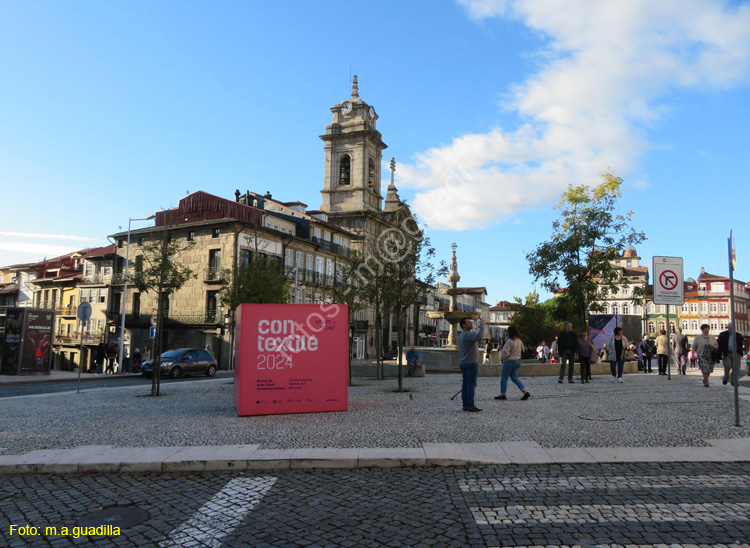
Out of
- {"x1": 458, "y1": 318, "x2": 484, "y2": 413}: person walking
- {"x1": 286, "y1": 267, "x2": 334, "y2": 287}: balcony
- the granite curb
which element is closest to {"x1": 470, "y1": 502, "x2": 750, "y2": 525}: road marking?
the granite curb

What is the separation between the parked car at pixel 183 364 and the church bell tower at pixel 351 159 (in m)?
41.7

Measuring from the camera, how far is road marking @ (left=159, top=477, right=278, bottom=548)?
4.27 m

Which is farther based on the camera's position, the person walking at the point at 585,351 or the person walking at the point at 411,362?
the person walking at the point at 411,362

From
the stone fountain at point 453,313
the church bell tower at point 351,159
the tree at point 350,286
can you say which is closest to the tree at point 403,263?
the tree at point 350,286

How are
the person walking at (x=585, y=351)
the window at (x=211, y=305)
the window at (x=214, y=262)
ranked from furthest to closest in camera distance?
1. the window at (x=214, y=262)
2. the window at (x=211, y=305)
3. the person walking at (x=585, y=351)

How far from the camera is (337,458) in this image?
6645mm

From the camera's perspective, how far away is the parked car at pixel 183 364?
85.5ft

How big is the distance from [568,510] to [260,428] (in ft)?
17.9

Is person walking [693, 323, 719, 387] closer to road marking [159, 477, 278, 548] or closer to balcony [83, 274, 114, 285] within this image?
road marking [159, 477, 278, 548]

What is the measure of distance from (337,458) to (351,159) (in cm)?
6578

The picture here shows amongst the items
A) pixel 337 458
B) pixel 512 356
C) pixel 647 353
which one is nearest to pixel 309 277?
pixel 647 353

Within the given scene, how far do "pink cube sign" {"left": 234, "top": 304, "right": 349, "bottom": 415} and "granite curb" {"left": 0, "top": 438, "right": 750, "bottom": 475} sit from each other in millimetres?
3261

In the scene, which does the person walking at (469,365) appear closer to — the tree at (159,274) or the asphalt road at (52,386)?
the tree at (159,274)

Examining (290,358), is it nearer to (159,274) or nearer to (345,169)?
(159,274)
